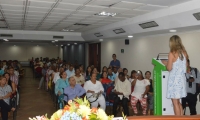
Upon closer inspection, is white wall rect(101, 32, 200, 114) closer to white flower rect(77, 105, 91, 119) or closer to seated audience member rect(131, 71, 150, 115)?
seated audience member rect(131, 71, 150, 115)

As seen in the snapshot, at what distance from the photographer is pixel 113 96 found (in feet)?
17.9

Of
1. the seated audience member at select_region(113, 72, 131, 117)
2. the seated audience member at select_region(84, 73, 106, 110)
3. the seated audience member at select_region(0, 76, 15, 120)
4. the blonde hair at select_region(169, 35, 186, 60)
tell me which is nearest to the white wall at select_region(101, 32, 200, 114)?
the seated audience member at select_region(113, 72, 131, 117)

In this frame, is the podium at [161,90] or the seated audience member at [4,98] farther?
the seated audience member at [4,98]

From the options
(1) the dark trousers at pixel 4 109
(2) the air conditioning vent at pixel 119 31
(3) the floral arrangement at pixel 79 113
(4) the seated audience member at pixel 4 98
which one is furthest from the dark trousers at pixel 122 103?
(3) the floral arrangement at pixel 79 113

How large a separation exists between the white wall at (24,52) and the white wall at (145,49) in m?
13.6

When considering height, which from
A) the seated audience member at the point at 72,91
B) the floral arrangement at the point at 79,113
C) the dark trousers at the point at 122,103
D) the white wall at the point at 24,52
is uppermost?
the white wall at the point at 24,52

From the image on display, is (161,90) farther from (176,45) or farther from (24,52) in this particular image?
(24,52)

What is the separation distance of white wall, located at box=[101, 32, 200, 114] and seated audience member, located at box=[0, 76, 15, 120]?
4.59 m

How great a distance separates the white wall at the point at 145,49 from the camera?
6.04m

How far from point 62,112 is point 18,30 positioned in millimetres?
9937

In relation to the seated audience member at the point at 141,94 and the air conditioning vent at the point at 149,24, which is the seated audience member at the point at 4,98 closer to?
the seated audience member at the point at 141,94

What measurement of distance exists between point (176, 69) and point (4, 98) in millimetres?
3822

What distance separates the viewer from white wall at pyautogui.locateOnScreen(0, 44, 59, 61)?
73.4 feet

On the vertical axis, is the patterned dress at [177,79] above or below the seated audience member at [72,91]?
above
